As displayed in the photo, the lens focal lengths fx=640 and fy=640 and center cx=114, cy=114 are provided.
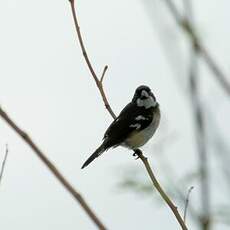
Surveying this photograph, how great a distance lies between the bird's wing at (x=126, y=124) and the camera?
10.2m

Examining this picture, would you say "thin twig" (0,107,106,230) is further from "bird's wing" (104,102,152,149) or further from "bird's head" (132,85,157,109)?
"bird's head" (132,85,157,109)

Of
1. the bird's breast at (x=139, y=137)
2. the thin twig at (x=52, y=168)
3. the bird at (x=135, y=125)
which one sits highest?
the thin twig at (x=52, y=168)

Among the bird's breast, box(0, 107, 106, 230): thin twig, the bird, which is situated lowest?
the bird's breast

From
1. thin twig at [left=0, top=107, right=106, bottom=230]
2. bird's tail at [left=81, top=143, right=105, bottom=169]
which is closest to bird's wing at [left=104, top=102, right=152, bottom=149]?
bird's tail at [left=81, top=143, right=105, bottom=169]

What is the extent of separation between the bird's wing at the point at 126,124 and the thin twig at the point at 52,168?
326 inches

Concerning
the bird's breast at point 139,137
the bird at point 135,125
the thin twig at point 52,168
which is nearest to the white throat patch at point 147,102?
the bird at point 135,125

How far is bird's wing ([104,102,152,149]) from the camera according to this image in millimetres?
10250

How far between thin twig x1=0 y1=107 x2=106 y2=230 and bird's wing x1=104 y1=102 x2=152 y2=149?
8290 mm

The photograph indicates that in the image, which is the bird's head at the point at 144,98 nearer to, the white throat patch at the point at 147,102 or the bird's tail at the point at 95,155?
the white throat patch at the point at 147,102

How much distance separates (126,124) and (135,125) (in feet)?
0.59

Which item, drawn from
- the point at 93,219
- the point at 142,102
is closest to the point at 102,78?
the point at 93,219

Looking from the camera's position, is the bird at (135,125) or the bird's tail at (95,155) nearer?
the bird's tail at (95,155)

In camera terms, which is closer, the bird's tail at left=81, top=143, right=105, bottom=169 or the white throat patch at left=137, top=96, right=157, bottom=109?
the bird's tail at left=81, top=143, right=105, bottom=169

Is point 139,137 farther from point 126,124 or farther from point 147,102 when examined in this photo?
point 147,102
